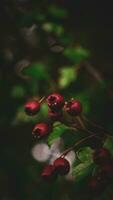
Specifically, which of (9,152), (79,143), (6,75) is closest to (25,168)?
(9,152)

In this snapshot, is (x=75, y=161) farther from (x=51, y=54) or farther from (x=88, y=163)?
(x=51, y=54)

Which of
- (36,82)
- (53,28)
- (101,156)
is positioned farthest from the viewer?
(36,82)

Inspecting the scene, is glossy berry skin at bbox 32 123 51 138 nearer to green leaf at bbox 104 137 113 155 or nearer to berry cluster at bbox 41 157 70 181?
berry cluster at bbox 41 157 70 181

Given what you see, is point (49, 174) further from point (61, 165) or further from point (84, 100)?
point (84, 100)

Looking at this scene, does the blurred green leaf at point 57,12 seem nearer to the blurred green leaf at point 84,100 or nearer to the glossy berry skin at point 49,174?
the blurred green leaf at point 84,100

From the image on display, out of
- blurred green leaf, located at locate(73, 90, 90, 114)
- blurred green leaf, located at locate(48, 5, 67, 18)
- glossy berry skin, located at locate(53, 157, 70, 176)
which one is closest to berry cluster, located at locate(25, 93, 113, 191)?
glossy berry skin, located at locate(53, 157, 70, 176)

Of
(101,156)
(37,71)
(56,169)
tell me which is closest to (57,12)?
(37,71)
